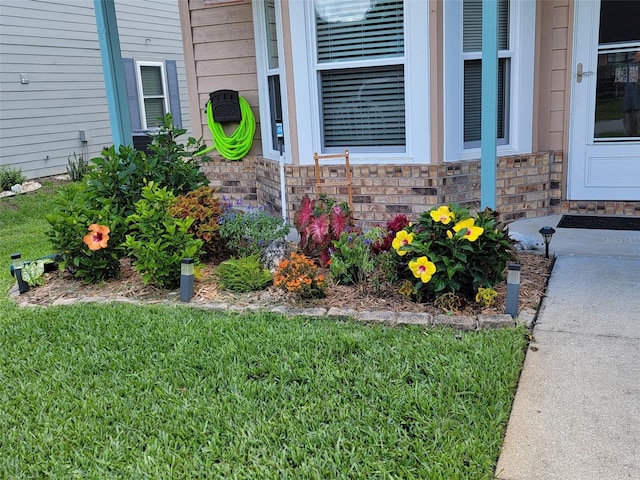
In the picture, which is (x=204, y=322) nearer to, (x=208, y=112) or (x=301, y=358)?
(x=301, y=358)

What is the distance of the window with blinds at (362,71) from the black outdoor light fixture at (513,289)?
2.05 metres

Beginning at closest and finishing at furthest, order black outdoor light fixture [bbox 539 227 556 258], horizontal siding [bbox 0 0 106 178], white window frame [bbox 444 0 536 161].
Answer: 1. black outdoor light fixture [bbox 539 227 556 258]
2. white window frame [bbox 444 0 536 161]
3. horizontal siding [bbox 0 0 106 178]

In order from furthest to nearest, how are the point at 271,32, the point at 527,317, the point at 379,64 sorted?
the point at 271,32 → the point at 379,64 → the point at 527,317

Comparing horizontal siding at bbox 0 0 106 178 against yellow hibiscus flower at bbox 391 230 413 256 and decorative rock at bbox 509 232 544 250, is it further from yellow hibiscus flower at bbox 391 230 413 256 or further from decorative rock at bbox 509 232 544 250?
decorative rock at bbox 509 232 544 250

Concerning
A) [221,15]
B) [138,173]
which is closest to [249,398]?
[138,173]

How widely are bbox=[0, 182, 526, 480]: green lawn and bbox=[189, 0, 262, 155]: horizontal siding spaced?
3.51 m

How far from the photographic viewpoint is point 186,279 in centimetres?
388

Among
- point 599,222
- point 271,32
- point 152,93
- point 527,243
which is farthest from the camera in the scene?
point 152,93

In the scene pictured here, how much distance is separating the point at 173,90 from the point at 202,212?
8.74m

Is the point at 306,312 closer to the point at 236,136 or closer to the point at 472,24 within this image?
the point at 472,24

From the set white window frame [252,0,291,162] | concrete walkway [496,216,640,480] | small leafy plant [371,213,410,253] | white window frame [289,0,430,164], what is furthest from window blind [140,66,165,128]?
concrete walkway [496,216,640,480]

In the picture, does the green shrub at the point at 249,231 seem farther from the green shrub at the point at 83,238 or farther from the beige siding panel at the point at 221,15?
the beige siding panel at the point at 221,15

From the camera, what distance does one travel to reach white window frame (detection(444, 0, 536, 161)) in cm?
478

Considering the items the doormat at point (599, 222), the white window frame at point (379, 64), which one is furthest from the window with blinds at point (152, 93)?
the doormat at point (599, 222)
